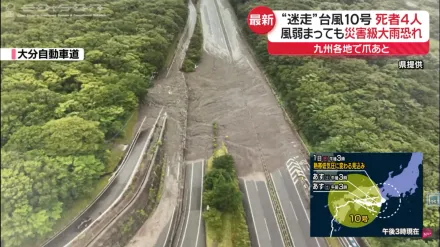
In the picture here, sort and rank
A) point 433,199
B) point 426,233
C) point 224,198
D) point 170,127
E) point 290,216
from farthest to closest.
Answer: point 170,127 < point 224,198 < point 290,216 < point 433,199 < point 426,233

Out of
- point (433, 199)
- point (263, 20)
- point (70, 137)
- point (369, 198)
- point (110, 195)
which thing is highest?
point (263, 20)

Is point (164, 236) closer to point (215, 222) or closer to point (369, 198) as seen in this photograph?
point (215, 222)

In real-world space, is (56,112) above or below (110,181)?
above

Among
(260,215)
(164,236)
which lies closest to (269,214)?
(260,215)

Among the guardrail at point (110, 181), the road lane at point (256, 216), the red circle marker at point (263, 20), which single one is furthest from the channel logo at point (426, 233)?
the guardrail at point (110, 181)

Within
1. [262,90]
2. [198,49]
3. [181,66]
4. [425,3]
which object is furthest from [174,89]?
[425,3]

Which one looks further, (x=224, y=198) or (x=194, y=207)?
(x=194, y=207)

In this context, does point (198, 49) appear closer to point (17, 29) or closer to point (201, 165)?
point (201, 165)
